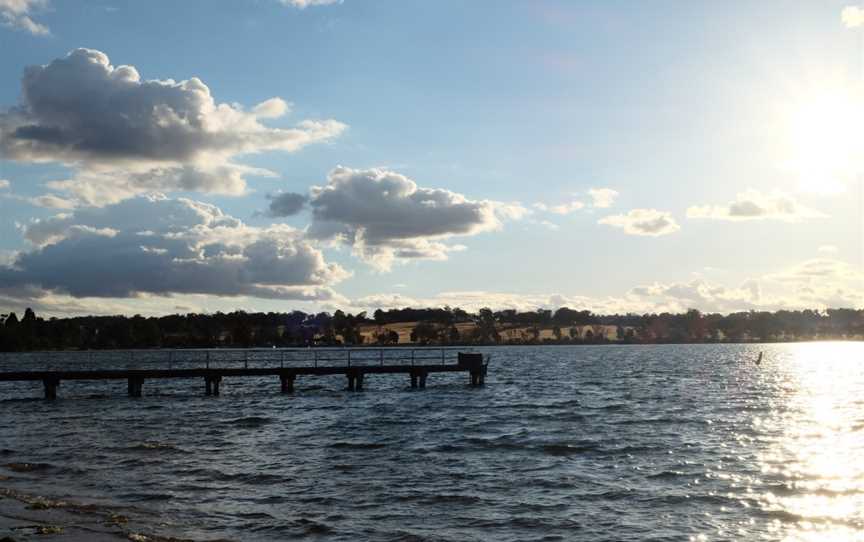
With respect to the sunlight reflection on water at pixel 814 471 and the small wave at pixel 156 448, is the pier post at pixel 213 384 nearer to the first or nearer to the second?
the small wave at pixel 156 448

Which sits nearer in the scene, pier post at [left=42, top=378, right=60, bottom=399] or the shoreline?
the shoreline

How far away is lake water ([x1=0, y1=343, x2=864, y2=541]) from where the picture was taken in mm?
22312

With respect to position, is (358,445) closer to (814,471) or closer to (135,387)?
(814,471)

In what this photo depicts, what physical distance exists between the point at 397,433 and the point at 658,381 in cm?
5972

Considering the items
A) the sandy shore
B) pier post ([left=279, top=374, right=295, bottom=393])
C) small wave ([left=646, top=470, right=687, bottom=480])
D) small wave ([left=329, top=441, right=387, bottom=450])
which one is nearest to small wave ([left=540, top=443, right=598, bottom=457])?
small wave ([left=646, top=470, right=687, bottom=480])

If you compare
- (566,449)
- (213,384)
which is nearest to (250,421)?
(566,449)

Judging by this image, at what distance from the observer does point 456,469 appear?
103ft

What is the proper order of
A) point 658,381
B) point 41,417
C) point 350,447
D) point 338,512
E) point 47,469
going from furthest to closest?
point 658,381, point 41,417, point 350,447, point 47,469, point 338,512

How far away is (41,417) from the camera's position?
52938 millimetres

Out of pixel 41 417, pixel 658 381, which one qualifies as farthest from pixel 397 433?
pixel 658 381

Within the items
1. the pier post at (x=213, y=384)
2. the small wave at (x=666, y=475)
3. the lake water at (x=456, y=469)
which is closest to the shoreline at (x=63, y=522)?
the lake water at (x=456, y=469)

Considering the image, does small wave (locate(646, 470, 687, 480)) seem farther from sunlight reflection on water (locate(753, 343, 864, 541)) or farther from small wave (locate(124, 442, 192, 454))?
small wave (locate(124, 442, 192, 454))

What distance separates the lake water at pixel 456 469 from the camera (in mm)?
22312

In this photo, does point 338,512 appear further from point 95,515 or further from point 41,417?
point 41,417
